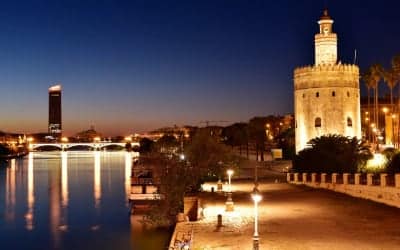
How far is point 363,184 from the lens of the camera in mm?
28000

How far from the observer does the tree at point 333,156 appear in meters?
35.6

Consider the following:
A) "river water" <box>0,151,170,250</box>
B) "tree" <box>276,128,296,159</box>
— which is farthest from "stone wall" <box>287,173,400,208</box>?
"tree" <box>276,128,296,159</box>

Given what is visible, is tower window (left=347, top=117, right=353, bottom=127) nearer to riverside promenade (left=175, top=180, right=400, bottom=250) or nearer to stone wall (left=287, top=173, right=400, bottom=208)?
stone wall (left=287, top=173, right=400, bottom=208)

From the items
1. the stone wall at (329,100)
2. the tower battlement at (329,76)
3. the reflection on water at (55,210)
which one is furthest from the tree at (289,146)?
the reflection on water at (55,210)

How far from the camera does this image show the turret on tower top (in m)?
46.1

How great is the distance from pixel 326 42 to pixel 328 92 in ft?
13.0

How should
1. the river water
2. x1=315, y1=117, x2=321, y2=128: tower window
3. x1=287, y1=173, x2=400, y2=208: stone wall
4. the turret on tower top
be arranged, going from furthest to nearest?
x1=315, y1=117, x2=321, y2=128: tower window → the turret on tower top → the river water → x1=287, y1=173, x2=400, y2=208: stone wall

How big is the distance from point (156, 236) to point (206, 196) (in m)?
4.75

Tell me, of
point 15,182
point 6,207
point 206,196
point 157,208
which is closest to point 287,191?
point 206,196

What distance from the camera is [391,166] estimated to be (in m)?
30.4

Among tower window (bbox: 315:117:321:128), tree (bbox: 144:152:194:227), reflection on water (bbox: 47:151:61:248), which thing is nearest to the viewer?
tree (bbox: 144:152:194:227)

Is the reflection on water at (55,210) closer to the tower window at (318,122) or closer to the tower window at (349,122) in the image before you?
the tower window at (318,122)

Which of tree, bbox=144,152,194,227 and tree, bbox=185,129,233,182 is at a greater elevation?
tree, bbox=185,129,233,182

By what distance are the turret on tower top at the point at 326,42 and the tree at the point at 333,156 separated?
7.52 m
